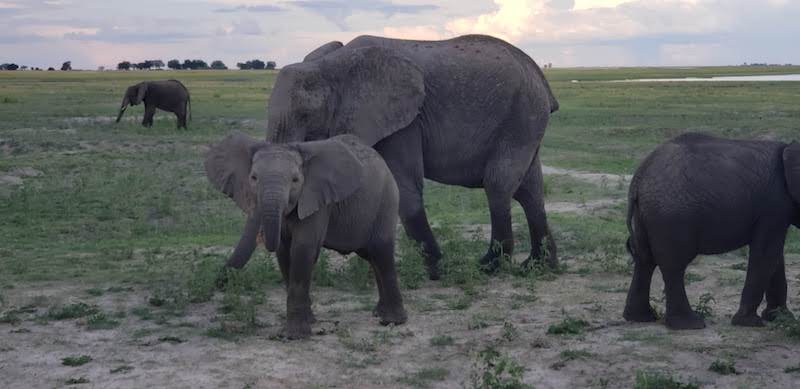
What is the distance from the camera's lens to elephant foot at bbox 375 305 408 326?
24.7 feet

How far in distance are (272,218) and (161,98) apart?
72.6ft

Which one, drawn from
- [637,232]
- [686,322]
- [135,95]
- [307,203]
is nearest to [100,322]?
[307,203]

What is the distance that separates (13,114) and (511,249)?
22.3 m

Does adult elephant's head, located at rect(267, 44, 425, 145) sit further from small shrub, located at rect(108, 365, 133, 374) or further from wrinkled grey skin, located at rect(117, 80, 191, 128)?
wrinkled grey skin, located at rect(117, 80, 191, 128)

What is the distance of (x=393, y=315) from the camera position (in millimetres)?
7535

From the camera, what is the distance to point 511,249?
9.45m

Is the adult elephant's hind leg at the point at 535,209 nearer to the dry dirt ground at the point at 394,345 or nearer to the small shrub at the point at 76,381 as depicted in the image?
the dry dirt ground at the point at 394,345

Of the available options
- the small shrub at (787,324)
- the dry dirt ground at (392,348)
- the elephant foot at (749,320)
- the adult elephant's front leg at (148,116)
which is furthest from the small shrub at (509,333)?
the adult elephant's front leg at (148,116)

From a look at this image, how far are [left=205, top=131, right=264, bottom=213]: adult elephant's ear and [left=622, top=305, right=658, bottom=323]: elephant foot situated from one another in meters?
2.91

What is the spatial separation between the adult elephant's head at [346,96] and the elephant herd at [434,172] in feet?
0.04

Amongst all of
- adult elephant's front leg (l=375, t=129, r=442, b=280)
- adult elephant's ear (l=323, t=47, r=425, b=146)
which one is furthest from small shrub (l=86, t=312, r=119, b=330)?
adult elephant's front leg (l=375, t=129, r=442, b=280)

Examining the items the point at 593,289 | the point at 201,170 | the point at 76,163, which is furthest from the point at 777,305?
the point at 76,163

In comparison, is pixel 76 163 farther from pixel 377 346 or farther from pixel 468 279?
pixel 377 346

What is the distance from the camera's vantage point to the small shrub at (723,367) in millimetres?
6137
